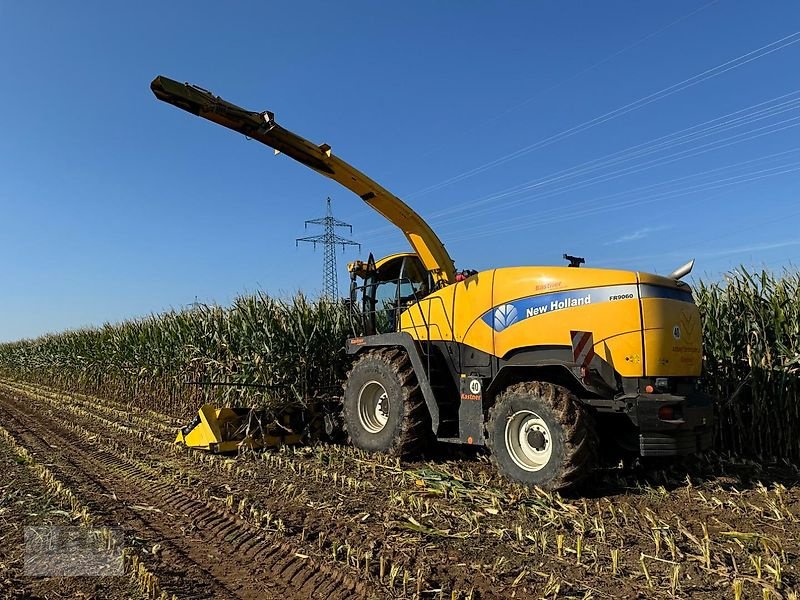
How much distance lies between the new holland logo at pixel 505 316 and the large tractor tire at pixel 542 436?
0.65 meters

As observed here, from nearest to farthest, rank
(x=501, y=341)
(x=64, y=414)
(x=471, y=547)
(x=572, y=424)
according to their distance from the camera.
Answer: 1. (x=471, y=547)
2. (x=572, y=424)
3. (x=501, y=341)
4. (x=64, y=414)

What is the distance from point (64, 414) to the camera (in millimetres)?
13039

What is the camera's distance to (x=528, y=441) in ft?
17.7

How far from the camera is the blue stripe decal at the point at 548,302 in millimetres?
5055

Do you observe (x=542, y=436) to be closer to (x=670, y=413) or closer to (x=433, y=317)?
(x=670, y=413)

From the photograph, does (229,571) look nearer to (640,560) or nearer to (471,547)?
(471,547)

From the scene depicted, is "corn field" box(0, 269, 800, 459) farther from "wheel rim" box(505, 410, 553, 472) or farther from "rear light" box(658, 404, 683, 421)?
"wheel rim" box(505, 410, 553, 472)

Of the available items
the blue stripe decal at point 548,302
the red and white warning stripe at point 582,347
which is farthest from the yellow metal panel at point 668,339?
the red and white warning stripe at point 582,347

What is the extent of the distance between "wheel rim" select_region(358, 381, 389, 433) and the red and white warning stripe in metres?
2.77

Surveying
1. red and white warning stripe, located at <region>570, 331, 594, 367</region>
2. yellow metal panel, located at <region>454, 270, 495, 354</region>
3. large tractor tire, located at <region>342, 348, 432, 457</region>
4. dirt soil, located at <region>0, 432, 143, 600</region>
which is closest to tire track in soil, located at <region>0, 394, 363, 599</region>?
dirt soil, located at <region>0, 432, 143, 600</region>

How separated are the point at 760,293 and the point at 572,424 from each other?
13.5 feet

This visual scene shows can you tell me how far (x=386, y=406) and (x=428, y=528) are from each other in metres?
2.86

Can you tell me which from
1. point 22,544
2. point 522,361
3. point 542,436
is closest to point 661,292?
point 522,361

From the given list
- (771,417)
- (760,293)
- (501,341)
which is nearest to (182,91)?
(501,341)
